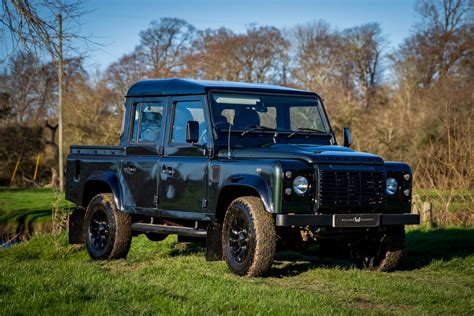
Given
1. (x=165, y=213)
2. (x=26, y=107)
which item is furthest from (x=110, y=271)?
(x=26, y=107)

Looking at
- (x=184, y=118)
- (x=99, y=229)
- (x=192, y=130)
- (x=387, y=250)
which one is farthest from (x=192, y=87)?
(x=387, y=250)

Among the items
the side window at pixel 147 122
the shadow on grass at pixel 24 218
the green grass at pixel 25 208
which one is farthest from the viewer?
the green grass at pixel 25 208

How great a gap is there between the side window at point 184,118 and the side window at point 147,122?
34 centimetres

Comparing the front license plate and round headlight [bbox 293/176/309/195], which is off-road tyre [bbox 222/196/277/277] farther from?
the front license plate

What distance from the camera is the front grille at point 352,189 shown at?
8719 millimetres

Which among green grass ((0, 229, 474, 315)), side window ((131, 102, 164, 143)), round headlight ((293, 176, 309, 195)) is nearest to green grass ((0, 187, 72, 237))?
side window ((131, 102, 164, 143))

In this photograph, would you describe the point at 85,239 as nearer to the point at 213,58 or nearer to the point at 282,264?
the point at 282,264

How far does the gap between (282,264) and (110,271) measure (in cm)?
219

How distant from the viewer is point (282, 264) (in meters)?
10.3

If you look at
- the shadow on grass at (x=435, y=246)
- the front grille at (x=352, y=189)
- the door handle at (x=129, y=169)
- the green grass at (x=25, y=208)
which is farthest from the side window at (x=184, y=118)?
the green grass at (x=25, y=208)

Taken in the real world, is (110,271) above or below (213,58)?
below

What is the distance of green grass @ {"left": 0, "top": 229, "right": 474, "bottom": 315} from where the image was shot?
6.84m

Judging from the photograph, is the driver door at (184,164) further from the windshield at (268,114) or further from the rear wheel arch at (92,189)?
the rear wheel arch at (92,189)

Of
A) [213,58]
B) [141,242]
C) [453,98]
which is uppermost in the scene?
[213,58]
